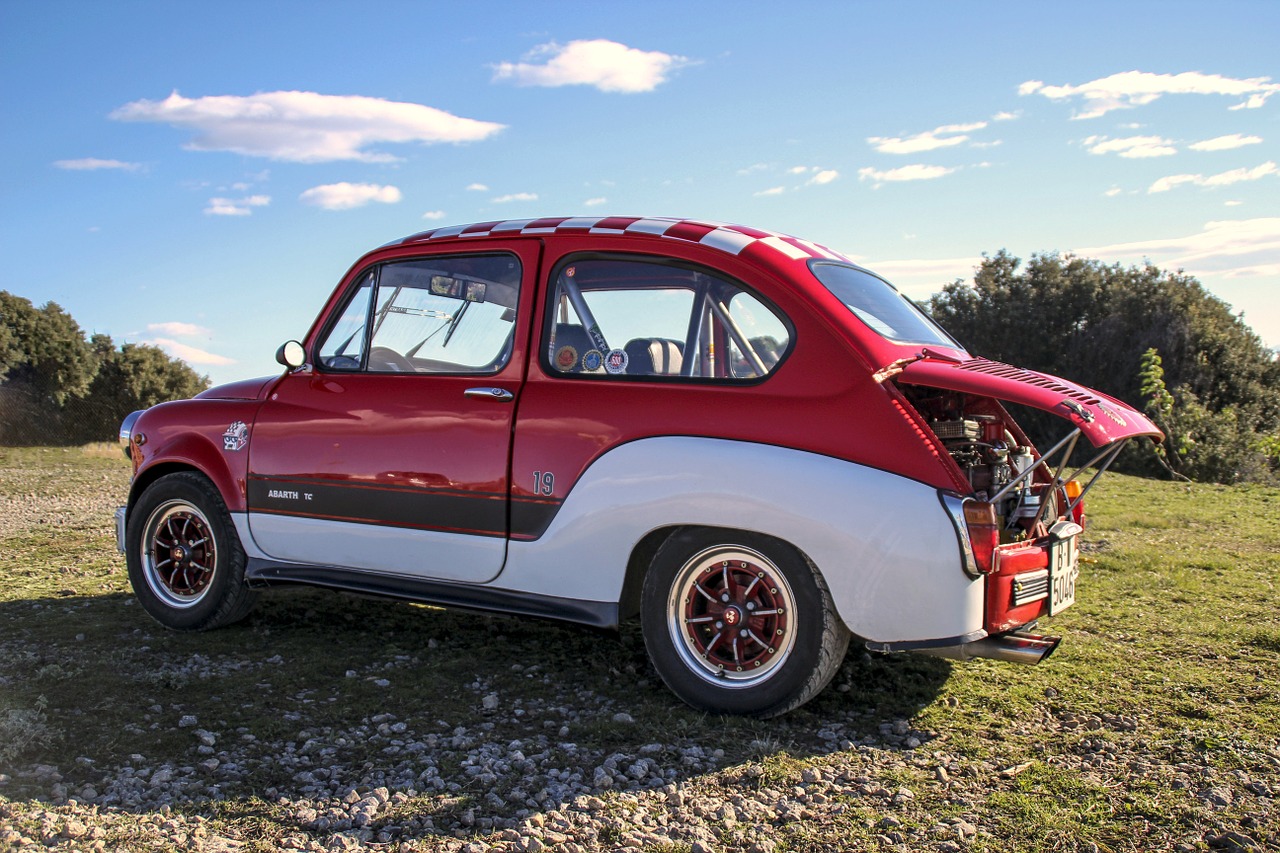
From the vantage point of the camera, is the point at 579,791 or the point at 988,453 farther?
the point at 988,453

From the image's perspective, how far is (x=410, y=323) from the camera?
535 cm

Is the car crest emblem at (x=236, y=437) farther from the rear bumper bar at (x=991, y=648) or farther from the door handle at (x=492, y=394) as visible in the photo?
the rear bumper bar at (x=991, y=648)

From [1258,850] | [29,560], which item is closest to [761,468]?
[1258,850]

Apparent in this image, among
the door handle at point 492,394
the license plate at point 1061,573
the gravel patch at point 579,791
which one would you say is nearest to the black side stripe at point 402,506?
the door handle at point 492,394

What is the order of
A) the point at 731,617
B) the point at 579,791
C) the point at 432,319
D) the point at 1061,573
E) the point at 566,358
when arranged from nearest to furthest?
the point at 579,791
the point at 731,617
the point at 1061,573
the point at 566,358
the point at 432,319

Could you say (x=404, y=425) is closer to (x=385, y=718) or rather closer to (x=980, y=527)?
(x=385, y=718)

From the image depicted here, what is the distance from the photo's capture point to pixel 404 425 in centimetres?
501

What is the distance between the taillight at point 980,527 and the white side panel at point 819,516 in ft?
0.27

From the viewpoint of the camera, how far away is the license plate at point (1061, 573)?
14.2 ft

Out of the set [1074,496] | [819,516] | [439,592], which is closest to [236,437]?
[439,592]

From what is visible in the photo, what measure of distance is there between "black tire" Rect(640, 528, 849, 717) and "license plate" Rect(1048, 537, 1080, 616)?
3.05 ft

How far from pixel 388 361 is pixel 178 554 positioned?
5.61 ft

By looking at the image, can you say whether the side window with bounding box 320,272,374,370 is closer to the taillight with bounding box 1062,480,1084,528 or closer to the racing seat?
the racing seat

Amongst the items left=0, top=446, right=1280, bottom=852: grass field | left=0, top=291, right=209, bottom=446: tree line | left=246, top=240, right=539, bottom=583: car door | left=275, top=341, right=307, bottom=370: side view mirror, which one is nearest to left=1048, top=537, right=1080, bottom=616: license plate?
left=0, top=446, right=1280, bottom=852: grass field
